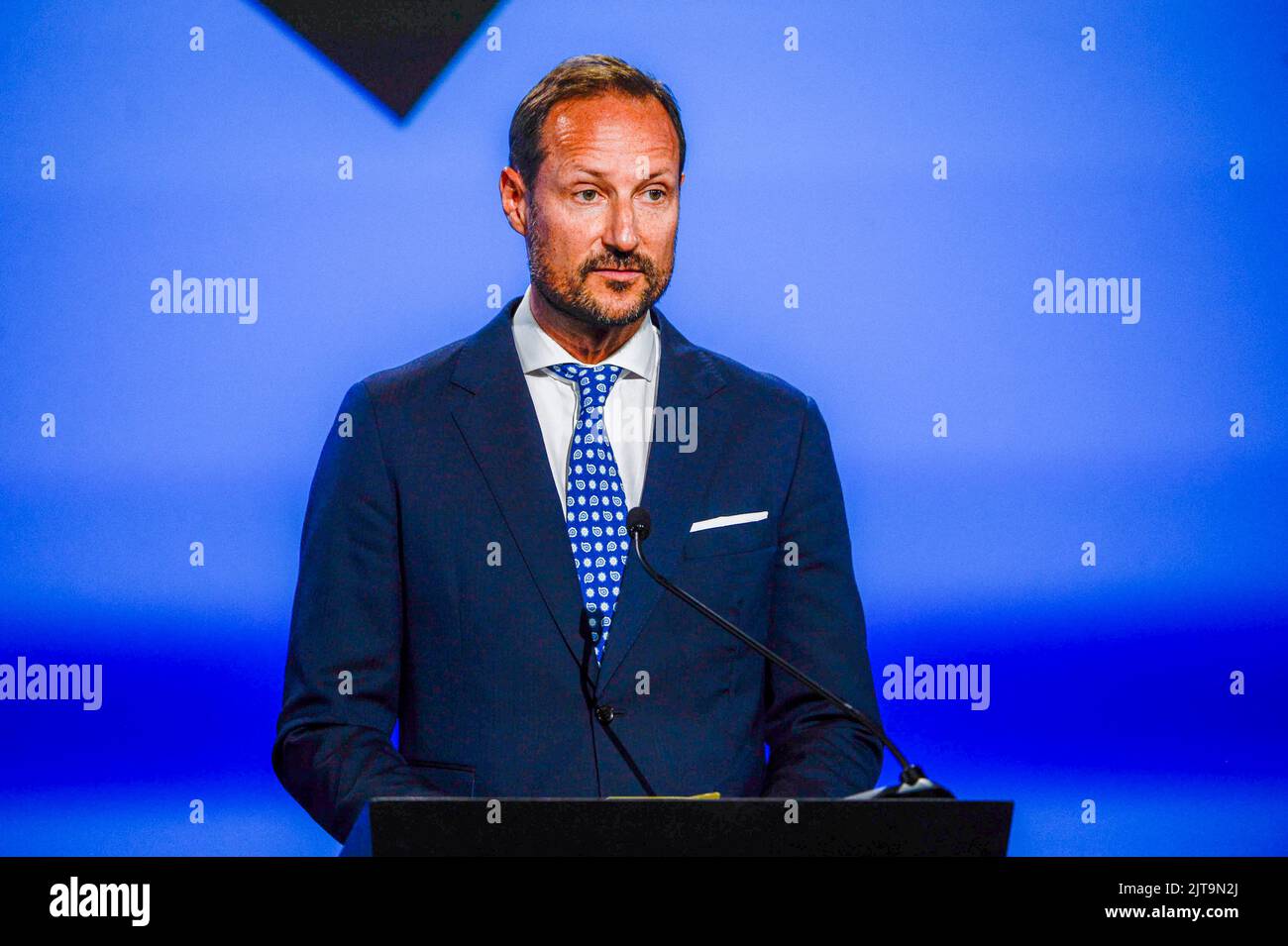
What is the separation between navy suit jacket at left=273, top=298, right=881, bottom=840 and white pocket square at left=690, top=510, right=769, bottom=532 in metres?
0.01

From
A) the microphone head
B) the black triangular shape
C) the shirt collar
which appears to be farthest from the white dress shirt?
the black triangular shape

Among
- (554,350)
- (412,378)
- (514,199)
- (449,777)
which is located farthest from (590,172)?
(449,777)

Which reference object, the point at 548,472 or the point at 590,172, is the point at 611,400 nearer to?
the point at 548,472

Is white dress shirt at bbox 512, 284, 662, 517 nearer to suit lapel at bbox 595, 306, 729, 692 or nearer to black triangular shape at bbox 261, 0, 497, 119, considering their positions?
suit lapel at bbox 595, 306, 729, 692

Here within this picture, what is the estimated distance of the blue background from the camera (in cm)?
311

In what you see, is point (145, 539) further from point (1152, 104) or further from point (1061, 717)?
point (1152, 104)

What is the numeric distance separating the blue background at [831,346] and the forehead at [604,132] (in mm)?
305

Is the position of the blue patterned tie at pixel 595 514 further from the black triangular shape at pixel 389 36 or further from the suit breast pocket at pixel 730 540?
the black triangular shape at pixel 389 36

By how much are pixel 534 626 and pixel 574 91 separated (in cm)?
95

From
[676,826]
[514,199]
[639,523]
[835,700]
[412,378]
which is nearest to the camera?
[676,826]

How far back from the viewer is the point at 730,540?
2.67 metres

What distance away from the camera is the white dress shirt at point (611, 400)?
2.74 meters

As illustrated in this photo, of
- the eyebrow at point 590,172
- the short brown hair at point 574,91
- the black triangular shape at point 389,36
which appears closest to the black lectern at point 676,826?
the eyebrow at point 590,172

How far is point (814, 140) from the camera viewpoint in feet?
10.5
